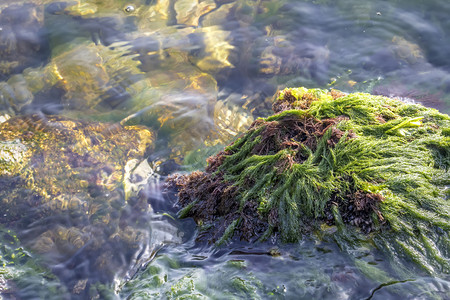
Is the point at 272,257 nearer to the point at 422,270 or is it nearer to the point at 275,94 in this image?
the point at 422,270

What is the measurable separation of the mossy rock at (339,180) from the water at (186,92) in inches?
6.7

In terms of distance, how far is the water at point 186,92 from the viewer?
2684 millimetres

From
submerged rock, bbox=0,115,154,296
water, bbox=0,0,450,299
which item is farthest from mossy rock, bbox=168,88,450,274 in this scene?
submerged rock, bbox=0,115,154,296

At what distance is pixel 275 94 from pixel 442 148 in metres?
2.63

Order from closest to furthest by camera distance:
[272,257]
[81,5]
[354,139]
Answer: [272,257] → [354,139] → [81,5]

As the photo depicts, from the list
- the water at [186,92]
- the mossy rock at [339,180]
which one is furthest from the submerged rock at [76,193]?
the mossy rock at [339,180]

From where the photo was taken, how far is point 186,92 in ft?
17.3

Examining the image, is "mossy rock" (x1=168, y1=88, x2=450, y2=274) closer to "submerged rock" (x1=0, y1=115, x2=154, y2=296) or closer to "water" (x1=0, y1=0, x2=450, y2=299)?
"water" (x1=0, y1=0, x2=450, y2=299)

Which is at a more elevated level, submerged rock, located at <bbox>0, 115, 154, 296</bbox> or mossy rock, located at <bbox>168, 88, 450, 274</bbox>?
mossy rock, located at <bbox>168, 88, 450, 274</bbox>

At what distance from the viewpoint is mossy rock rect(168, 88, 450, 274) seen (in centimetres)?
255

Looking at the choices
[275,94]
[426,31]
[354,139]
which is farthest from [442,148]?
[426,31]

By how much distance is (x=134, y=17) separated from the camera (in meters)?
6.60

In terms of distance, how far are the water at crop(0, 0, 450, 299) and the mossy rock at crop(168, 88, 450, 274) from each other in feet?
0.56

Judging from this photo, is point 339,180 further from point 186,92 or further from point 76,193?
point 186,92
